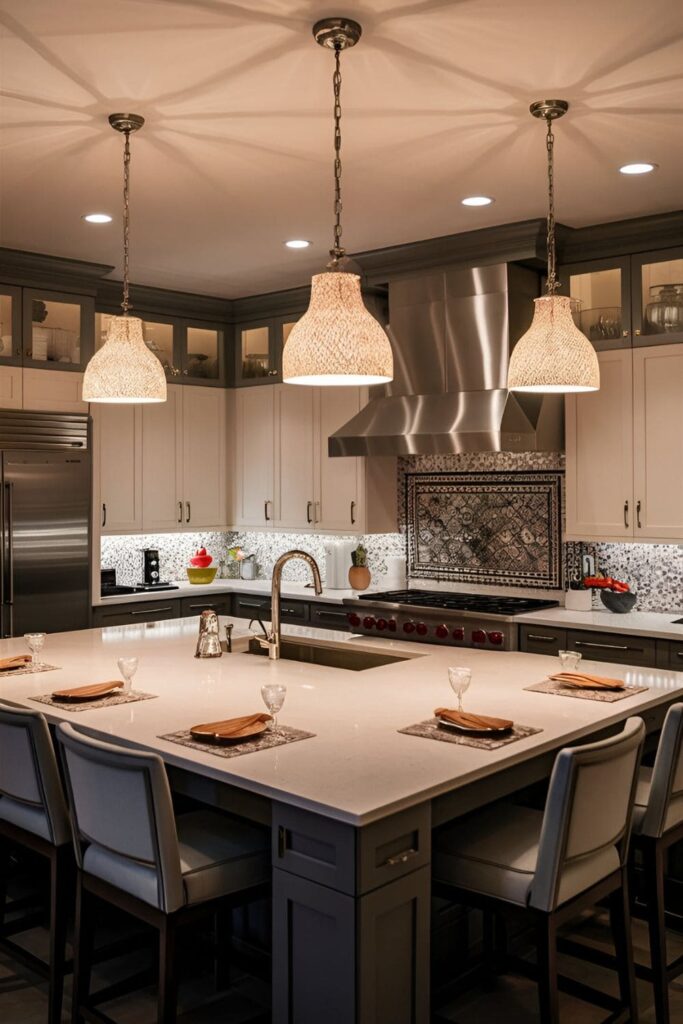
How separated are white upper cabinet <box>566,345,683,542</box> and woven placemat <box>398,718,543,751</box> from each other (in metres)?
2.47

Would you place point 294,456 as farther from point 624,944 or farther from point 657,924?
point 624,944

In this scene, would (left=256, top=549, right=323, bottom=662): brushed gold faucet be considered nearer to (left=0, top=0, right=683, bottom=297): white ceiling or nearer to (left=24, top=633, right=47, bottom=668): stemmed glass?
(left=24, top=633, right=47, bottom=668): stemmed glass

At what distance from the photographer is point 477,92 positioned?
3.16m

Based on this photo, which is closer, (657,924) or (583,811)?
(583,811)

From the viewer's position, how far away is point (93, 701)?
295 centimetres

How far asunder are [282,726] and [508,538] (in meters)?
3.27

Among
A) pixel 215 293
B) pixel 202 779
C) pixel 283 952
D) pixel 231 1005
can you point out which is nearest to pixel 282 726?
pixel 202 779

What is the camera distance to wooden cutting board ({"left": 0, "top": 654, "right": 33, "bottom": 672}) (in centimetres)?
344

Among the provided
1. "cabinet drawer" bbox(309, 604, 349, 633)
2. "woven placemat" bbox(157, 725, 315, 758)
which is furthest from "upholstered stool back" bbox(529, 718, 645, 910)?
"cabinet drawer" bbox(309, 604, 349, 633)

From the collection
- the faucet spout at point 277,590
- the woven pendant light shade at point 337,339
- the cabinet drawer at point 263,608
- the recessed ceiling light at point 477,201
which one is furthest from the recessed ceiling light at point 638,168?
the cabinet drawer at point 263,608

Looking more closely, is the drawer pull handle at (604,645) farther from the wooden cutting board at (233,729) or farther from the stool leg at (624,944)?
the wooden cutting board at (233,729)

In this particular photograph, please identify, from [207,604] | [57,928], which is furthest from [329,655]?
[207,604]

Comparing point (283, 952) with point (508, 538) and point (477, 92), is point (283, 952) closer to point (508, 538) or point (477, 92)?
point (477, 92)

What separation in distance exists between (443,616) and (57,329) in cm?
277
